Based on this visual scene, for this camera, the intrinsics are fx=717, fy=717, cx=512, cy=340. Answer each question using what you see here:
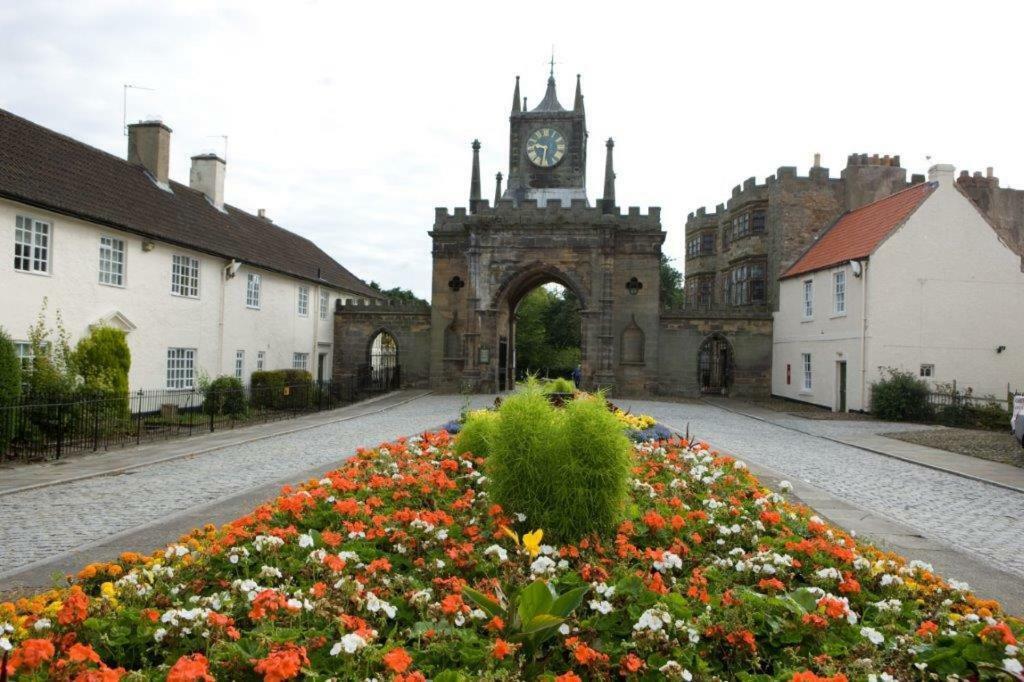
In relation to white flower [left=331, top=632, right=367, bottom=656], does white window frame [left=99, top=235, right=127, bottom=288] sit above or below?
above

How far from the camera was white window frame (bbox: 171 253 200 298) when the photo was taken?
2472 cm

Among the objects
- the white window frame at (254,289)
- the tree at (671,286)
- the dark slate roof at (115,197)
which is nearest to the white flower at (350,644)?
the dark slate roof at (115,197)

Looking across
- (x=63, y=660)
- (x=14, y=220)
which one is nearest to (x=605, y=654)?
(x=63, y=660)

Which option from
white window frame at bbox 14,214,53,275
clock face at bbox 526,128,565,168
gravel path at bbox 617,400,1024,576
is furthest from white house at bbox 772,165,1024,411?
white window frame at bbox 14,214,53,275

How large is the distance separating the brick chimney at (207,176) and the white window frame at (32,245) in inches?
523

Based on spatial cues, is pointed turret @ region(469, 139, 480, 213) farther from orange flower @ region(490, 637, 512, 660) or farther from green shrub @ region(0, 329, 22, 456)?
orange flower @ region(490, 637, 512, 660)

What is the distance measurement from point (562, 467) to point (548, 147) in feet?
117

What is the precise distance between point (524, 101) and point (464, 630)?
4028 centimetres

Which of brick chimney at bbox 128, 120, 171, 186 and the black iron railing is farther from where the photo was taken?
brick chimney at bbox 128, 120, 171, 186

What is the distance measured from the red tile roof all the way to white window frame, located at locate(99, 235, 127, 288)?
82.3 ft

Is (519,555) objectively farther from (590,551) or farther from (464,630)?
(464,630)

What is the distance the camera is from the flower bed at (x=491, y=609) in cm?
373

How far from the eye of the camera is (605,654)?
13.1 feet

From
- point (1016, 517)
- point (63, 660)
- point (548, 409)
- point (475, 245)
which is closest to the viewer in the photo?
point (63, 660)
